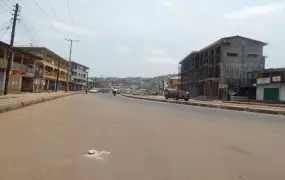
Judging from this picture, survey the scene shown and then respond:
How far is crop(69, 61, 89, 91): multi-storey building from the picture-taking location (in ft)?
384

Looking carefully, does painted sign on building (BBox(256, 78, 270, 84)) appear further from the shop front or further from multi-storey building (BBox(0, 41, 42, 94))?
multi-storey building (BBox(0, 41, 42, 94))

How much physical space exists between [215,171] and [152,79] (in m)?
194

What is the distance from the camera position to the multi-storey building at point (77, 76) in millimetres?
117062

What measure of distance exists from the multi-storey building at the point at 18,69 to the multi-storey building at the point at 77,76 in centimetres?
5437

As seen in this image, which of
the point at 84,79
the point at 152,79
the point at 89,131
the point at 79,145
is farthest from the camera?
the point at 152,79

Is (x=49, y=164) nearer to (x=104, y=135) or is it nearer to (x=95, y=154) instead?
(x=95, y=154)

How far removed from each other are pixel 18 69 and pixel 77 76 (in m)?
74.6

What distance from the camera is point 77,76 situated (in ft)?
403

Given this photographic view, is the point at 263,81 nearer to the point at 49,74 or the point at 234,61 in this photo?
the point at 234,61

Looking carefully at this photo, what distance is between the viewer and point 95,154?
6.13 meters

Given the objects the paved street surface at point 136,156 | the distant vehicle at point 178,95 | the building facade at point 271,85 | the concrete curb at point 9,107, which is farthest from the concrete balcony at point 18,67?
the paved street surface at point 136,156

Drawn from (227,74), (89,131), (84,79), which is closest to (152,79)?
(84,79)

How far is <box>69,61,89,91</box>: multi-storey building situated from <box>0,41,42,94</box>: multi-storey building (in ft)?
178

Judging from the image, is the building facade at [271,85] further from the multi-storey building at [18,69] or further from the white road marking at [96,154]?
the white road marking at [96,154]
